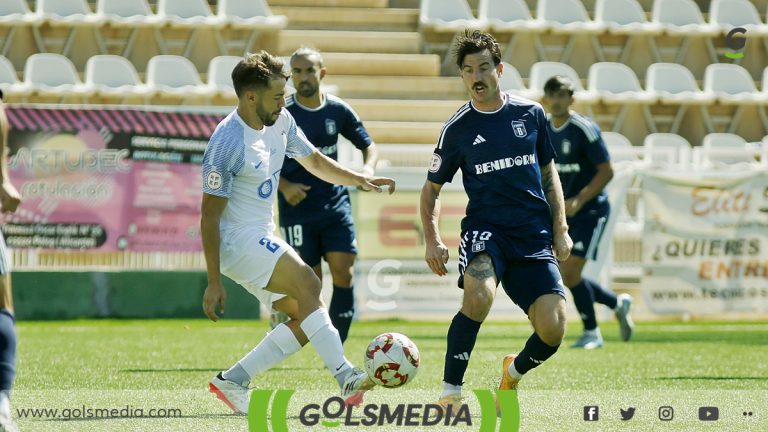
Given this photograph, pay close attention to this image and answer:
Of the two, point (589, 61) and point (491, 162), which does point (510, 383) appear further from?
point (589, 61)

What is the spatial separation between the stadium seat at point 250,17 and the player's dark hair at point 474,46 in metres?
15.9

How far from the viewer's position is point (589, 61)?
24.8m

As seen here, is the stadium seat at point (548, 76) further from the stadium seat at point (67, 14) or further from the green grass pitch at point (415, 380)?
the green grass pitch at point (415, 380)

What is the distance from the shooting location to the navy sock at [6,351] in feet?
18.4

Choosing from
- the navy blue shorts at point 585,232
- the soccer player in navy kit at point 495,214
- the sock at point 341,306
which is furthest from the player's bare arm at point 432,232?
the navy blue shorts at point 585,232

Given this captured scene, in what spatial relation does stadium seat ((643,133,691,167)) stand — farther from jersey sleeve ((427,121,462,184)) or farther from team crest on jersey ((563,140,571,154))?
jersey sleeve ((427,121,462,184))

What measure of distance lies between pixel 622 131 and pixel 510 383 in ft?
57.1

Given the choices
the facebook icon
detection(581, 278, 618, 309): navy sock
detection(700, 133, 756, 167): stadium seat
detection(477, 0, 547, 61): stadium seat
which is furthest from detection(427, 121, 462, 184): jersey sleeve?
detection(477, 0, 547, 61): stadium seat

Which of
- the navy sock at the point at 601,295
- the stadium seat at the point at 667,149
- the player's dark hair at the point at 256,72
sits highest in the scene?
the player's dark hair at the point at 256,72

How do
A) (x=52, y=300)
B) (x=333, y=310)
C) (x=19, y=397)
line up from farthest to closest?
(x=52, y=300) < (x=333, y=310) < (x=19, y=397)

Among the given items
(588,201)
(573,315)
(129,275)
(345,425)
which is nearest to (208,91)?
(129,275)

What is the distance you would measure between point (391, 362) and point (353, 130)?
3384 millimetres
